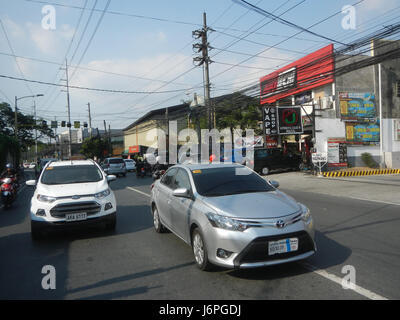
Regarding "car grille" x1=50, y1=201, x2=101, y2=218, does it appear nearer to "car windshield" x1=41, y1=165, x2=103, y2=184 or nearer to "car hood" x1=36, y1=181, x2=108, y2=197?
"car hood" x1=36, y1=181, x2=108, y2=197

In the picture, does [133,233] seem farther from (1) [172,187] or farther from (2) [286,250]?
(2) [286,250]

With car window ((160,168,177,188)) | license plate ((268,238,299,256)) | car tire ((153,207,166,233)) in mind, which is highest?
car window ((160,168,177,188))

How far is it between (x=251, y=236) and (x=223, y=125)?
28.5 metres

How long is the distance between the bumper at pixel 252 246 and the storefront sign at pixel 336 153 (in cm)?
2028

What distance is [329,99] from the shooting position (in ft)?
77.7

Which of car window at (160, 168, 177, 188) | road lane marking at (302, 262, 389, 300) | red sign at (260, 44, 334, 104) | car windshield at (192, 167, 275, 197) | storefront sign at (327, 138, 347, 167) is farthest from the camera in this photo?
red sign at (260, 44, 334, 104)

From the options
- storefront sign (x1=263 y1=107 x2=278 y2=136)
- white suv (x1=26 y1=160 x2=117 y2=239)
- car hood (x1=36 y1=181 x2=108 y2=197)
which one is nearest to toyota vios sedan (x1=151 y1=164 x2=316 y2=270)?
white suv (x1=26 y1=160 x2=117 y2=239)

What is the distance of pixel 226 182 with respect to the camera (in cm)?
562

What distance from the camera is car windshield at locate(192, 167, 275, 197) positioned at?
5.36 meters

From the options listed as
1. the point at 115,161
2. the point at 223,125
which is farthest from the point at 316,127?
the point at 115,161

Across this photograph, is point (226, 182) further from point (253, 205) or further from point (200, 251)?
point (200, 251)

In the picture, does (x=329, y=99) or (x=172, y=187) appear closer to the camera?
(x=172, y=187)

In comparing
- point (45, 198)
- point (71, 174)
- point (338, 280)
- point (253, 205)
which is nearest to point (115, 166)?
point (71, 174)
